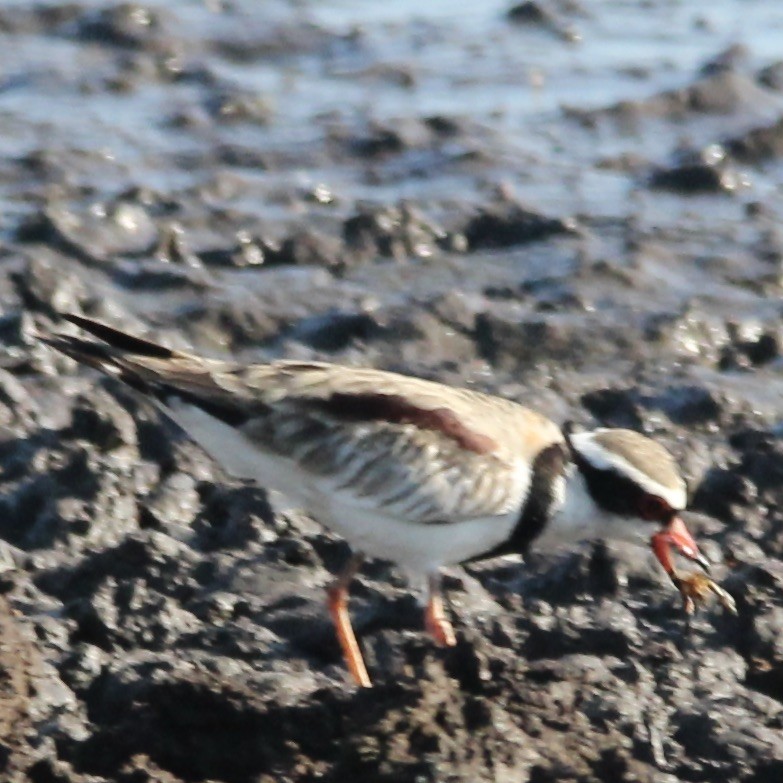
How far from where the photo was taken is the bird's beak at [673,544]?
6.76m

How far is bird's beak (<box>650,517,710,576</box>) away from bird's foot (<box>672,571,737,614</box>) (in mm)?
46

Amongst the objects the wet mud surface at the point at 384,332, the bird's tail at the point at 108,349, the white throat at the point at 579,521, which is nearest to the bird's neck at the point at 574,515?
the white throat at the point at 579,521

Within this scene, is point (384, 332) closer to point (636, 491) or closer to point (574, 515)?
point (574, 515)

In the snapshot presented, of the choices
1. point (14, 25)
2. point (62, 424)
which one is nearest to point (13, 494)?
point (62, 424)

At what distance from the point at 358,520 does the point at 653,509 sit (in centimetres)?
105

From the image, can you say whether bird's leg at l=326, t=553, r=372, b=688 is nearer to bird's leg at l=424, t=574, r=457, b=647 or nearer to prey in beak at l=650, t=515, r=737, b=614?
bird's leg at l=424, t=574, r=457, b=647

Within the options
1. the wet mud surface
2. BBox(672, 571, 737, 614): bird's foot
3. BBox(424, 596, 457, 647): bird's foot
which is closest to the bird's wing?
BBox(424, 596, 457, 647): bird's foot

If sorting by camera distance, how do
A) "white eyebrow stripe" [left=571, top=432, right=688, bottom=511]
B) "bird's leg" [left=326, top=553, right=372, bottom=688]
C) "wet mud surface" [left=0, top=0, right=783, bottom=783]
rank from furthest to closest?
"white eyebrow stripe" [left=571, top=432, right=688, bottom=511] → "bird's leg" [left=326, top=553, right=372, bottom=688] → "wet mud surface" [left=0, top=0, right=783, bottom=783]

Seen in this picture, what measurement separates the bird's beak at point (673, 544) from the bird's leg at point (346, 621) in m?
1.07

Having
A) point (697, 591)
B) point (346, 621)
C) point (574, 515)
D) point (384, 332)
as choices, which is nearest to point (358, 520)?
point (346, 621)

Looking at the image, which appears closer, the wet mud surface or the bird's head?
the wet mud surface

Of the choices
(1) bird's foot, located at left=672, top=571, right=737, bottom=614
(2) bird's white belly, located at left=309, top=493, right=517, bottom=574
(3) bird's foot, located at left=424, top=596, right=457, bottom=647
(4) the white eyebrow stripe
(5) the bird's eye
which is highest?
(4) the white eyebrow stripe

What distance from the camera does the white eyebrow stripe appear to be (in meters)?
6.71

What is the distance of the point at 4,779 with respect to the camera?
583 centimetres
